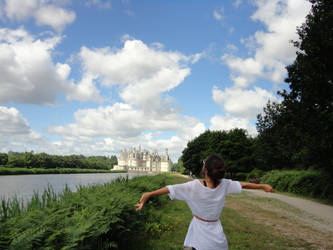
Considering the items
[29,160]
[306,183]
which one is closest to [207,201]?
[306,183]

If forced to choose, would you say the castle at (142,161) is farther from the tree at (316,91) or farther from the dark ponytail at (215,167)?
the dark ponytail at (215,167)

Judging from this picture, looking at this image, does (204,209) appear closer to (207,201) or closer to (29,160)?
(207,201)

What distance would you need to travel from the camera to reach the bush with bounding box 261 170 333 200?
18.7 m

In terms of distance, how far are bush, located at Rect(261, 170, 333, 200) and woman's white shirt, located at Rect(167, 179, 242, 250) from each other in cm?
1824

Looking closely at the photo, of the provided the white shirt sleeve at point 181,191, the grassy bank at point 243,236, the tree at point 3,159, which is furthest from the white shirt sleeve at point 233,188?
the tree at point 3,159

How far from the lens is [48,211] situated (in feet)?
13.8

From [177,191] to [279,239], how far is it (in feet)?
18.9

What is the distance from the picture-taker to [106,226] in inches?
166

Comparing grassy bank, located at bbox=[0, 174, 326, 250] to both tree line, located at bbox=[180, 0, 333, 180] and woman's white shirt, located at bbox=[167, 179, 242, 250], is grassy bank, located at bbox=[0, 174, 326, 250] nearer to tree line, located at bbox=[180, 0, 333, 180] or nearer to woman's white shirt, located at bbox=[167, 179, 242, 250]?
woman's white shirt, located at bbox=[167, 179, 242, 250]

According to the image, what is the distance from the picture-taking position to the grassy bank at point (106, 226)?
3.28 metres

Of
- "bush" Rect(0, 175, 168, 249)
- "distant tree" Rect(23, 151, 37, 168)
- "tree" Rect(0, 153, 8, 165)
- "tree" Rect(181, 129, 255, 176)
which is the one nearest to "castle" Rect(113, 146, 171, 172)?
"distant tree" Rect(23, 151, 37, 168)

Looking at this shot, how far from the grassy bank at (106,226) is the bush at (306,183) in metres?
9.42

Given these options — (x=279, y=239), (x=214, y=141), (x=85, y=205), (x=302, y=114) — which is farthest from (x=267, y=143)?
(x=85, y=205)

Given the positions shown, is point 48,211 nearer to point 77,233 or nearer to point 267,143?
point 77,233
